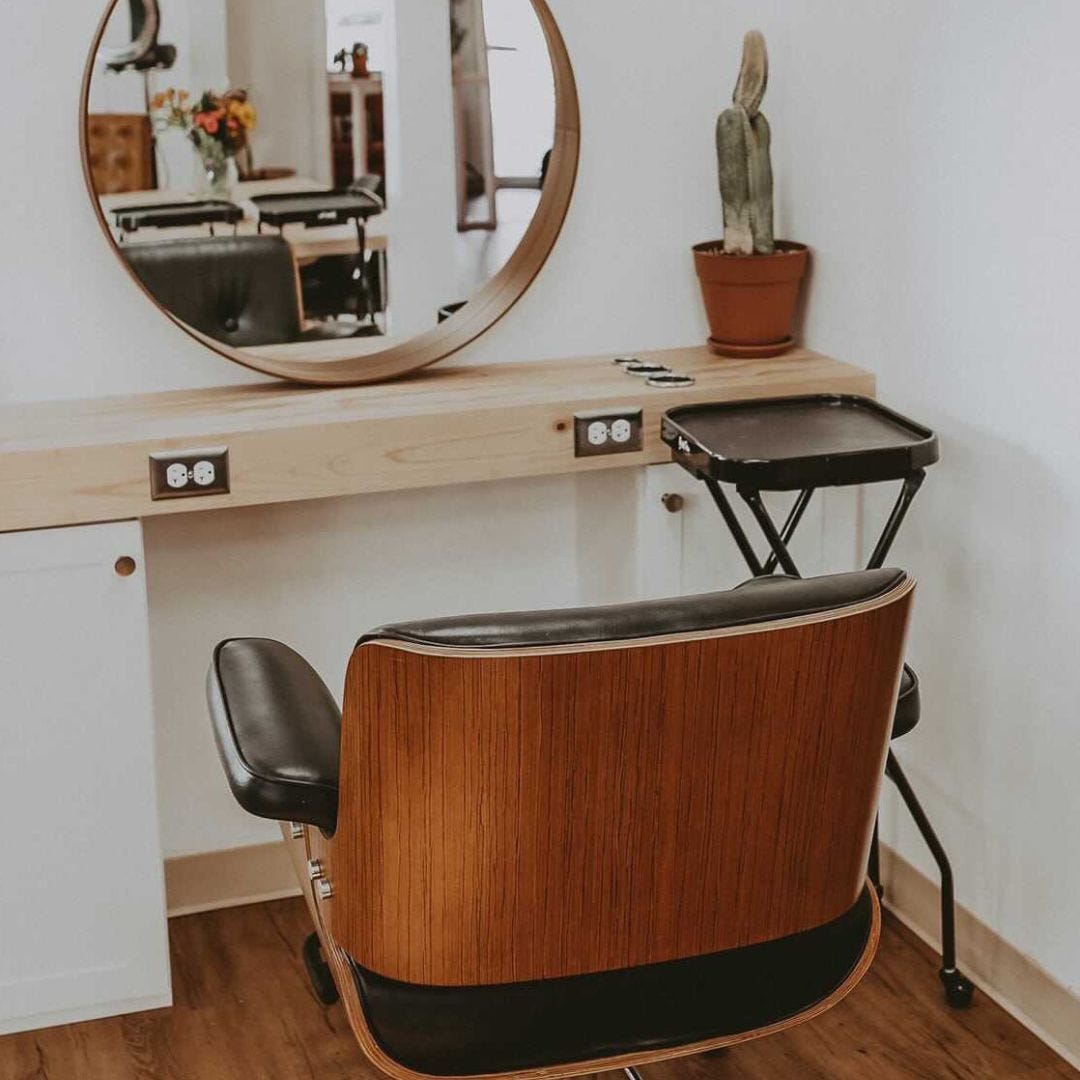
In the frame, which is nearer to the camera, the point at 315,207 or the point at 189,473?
the point at 189,473

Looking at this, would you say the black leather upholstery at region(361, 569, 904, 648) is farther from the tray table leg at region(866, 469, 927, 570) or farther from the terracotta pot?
the terracotta pot

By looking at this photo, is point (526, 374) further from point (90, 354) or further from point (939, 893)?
point (939, 893)

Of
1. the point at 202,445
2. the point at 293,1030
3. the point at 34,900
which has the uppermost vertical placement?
the point at 202,445

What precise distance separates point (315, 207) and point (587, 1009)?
1.55 metres

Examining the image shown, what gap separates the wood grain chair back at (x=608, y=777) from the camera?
1409mm

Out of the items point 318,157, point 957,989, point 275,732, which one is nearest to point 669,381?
point 318,157

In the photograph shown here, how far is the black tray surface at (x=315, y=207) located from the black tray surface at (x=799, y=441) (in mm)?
654

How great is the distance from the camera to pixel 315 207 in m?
2.65

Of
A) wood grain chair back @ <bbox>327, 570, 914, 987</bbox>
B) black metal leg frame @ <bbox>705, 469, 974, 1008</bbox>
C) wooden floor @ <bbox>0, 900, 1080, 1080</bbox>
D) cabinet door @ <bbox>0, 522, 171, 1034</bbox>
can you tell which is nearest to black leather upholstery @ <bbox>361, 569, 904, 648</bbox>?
wood grain chair back @ <bbox>327, 570, 914, 987</bbox>

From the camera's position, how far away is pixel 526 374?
9.11 feet

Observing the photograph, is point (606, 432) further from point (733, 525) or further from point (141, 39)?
point (141, 39)

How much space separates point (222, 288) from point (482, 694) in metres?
1.44

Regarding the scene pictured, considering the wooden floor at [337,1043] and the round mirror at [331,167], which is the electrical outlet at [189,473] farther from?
the wooden floor at [337,1043]

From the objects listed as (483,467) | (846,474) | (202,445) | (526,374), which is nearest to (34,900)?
(202,445)
